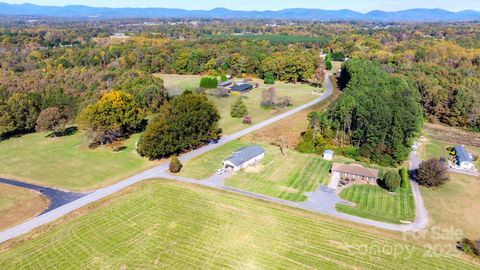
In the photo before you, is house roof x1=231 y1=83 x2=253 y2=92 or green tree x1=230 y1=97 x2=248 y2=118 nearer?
green tree x1=230 y1=97 x2=248 y2=118

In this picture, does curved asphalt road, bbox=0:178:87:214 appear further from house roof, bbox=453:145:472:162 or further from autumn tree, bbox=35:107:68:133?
house roof, bbox=453:145:472:162

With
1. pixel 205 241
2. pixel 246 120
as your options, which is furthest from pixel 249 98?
pixel 205 241

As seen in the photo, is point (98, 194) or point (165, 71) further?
point (165, 71)

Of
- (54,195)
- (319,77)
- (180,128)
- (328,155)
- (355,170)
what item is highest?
(319,77)

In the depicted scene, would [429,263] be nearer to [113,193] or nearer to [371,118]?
[371,118]

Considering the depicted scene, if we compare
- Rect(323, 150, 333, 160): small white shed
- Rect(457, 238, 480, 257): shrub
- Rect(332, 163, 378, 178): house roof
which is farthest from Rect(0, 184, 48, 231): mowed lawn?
Rect(457, 238, 480, 257): shrub

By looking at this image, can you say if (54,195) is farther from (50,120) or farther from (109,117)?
(50,120)

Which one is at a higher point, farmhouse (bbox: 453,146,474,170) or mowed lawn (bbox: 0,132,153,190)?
farmhouse (bbox: 453,146,474,170)
